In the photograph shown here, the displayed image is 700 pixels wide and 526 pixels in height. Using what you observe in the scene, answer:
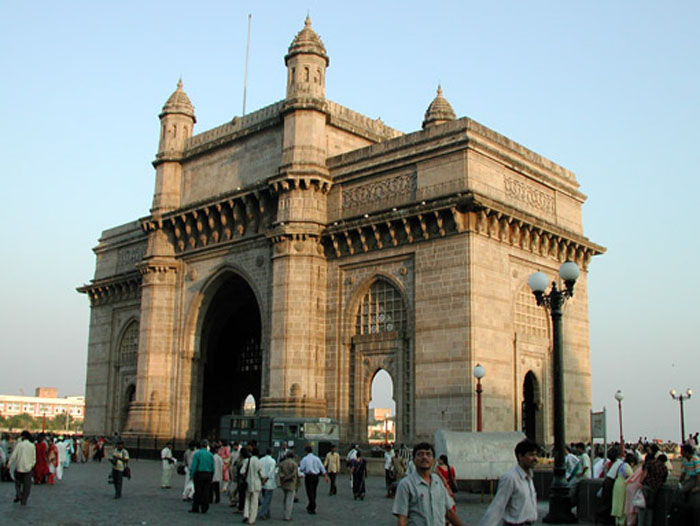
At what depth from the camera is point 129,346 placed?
149ft

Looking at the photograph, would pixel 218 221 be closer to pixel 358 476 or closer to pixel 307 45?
pixel 307 45

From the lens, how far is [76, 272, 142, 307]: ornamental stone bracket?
1761 inches

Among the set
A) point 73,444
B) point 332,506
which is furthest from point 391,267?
point 73,444

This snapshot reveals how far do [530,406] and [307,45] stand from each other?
17541 mm

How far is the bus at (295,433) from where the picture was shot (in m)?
29.0

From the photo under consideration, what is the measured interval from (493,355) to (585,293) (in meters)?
8.38

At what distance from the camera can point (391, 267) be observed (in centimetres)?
3075

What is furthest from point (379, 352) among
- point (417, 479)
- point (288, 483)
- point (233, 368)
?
point (417, 479)

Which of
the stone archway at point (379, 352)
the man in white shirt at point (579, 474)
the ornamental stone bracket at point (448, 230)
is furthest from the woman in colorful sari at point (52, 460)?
the man in white shirt at point (579, 474)

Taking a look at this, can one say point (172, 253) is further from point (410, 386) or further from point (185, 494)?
point (185, 494)

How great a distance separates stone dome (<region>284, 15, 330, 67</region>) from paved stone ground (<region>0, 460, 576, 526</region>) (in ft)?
60.3

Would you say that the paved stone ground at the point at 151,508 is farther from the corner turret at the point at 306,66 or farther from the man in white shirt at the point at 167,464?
the corner turret at the point at 306,66

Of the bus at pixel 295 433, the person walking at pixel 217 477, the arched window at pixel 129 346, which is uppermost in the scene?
the arched window at pixel 129 346

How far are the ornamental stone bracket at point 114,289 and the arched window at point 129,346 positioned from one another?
5.67ft
